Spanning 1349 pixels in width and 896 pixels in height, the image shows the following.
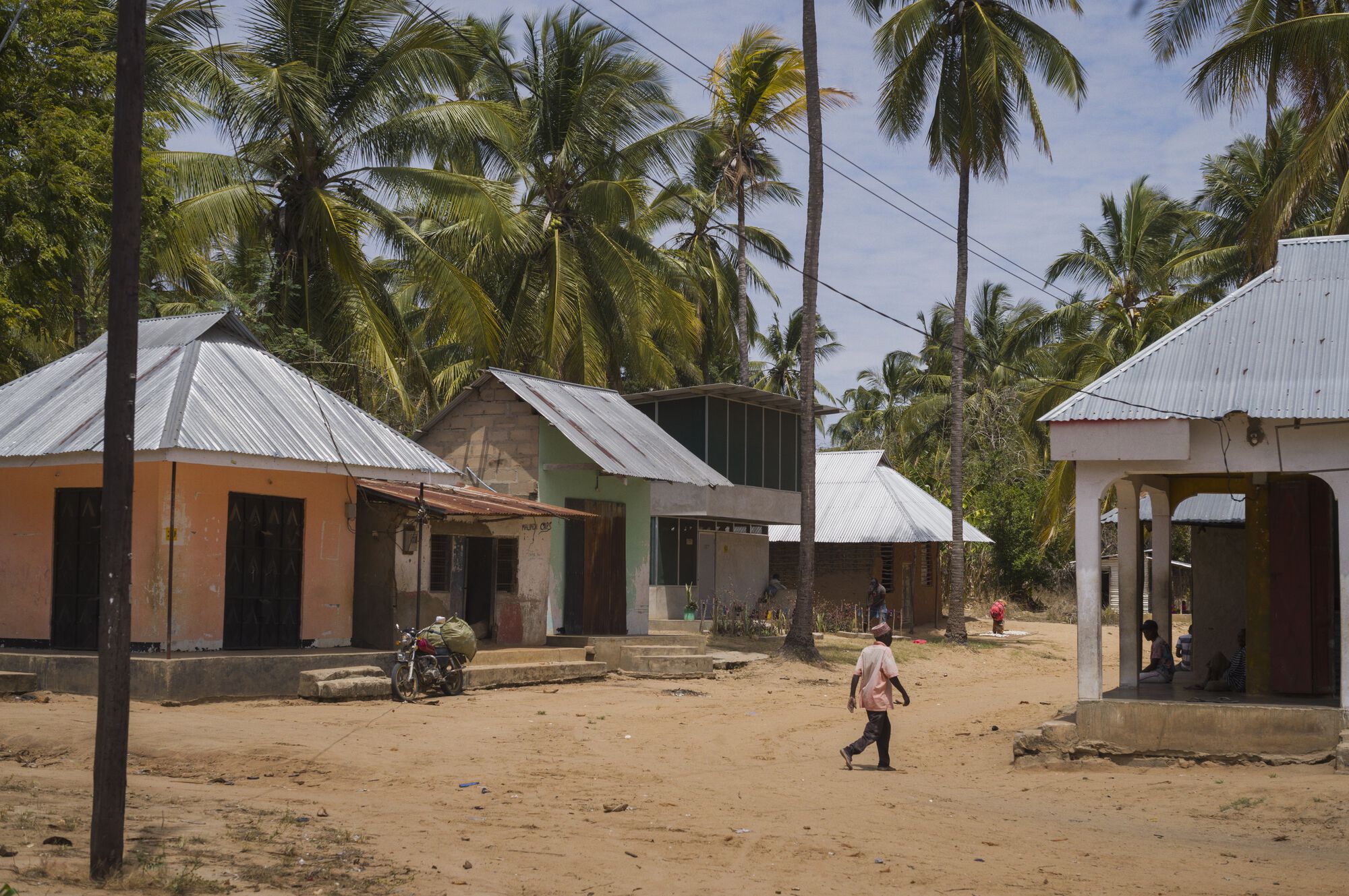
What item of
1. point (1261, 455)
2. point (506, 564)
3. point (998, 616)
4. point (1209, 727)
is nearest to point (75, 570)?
point (506, 564)

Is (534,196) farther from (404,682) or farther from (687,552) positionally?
(404,682)

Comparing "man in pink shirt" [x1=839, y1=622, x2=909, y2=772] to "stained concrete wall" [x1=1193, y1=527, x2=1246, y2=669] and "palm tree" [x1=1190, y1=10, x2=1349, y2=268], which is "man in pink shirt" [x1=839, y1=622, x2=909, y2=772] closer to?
"stained concrete wall" [x1=1193, y1=527, x2=1246, y2=669]

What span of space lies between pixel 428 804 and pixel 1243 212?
94.2 ft

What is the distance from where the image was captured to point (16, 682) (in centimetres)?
1460

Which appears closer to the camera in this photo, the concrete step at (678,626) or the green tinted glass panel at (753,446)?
the concrete step at (678,626)

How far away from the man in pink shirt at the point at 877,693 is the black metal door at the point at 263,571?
26.4ft

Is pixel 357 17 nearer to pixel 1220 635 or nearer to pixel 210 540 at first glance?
pixel 210 540

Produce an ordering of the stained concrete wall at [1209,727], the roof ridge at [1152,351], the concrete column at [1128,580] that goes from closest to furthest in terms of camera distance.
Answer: the stained concrete wall at [1209,727]
the roof ridge at [1152,351]
the concrete column at [1128,580]

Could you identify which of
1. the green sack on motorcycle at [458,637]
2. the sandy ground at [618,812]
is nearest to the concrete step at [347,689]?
the sandy ground at [618,812]

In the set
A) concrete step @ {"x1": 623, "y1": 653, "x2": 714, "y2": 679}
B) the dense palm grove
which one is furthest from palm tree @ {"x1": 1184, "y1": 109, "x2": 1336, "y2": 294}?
concrete step @ {"x1": 623, "y1": 653, "x2": 714, "y2": 679}

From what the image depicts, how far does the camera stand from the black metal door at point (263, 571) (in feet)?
53.2

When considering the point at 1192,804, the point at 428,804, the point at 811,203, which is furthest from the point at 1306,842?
the point at 811,203

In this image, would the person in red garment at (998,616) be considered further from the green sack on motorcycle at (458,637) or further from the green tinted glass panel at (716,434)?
the green sack on motorcycle at (458,637)

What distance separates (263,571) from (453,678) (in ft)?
9.28
